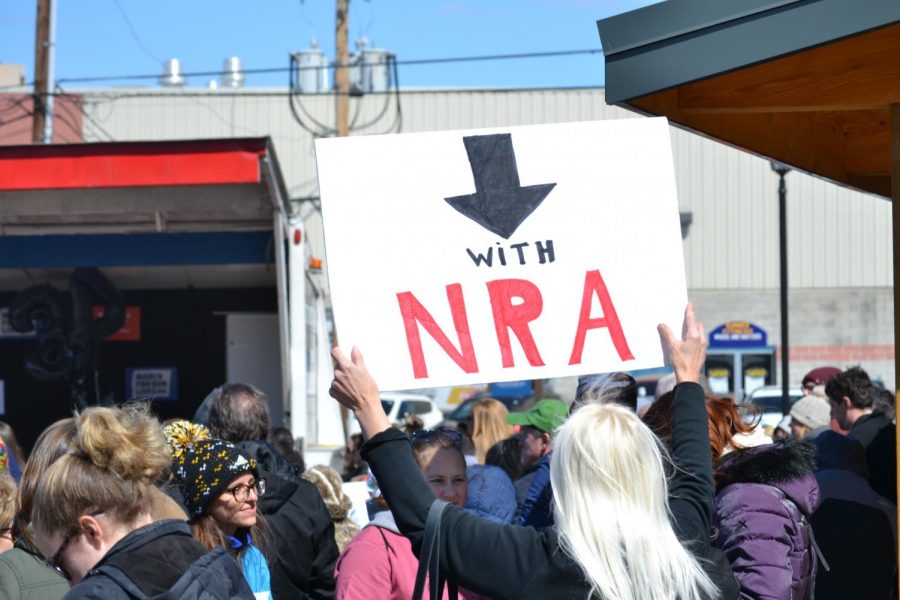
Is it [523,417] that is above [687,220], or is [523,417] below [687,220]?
below

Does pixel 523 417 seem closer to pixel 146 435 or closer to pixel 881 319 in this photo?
pixel 146 435

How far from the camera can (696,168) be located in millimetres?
30891

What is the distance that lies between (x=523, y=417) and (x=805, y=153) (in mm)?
2966

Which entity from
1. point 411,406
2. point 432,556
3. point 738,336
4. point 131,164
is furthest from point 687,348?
point 738,336

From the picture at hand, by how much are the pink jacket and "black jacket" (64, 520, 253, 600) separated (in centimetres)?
80

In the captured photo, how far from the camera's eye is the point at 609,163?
10.7 ft

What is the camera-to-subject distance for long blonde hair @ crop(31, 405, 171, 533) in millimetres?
2576

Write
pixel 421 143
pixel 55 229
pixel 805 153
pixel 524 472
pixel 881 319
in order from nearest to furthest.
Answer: pixel 421 143 → pixel 805 153 → pixel 524 472 → pixel 55 229 → pixel 881 319

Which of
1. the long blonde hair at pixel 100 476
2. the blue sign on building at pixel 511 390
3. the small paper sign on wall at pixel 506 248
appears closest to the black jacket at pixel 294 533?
the small paper sign on wall at pixel 506 248

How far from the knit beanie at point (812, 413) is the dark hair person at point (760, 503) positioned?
185 inches

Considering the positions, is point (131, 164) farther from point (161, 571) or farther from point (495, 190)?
point (161, 571)

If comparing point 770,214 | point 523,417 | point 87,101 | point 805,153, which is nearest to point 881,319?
point 770,214

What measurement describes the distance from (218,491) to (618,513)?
1674mm

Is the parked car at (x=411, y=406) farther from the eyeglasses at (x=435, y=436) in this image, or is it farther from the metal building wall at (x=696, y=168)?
the eyeglasses at (x=435, y=436)
